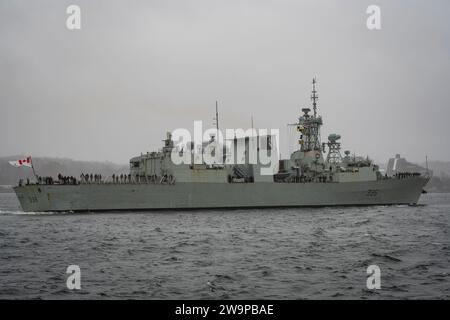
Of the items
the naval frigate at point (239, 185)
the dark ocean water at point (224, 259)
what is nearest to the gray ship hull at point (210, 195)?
the naval frigate at point (239, 185)

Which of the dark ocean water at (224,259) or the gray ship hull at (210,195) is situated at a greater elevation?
the gray ship hull at (210,195)

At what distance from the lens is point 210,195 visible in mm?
33656

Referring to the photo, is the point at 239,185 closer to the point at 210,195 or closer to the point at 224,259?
the point at 210,195

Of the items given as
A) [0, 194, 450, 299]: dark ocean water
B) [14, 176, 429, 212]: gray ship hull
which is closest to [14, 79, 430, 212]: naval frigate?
[14, 176, 429, 212]: gray ship hull

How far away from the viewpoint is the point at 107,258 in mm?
14945

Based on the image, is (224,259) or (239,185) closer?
(224,259)

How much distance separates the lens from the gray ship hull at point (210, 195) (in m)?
31.0

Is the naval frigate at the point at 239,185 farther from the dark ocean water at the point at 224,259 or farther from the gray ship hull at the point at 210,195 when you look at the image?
the dark ocean water at the point at 224,259

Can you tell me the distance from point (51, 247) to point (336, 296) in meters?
11.7

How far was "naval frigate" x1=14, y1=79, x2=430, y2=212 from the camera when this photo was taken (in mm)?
31234

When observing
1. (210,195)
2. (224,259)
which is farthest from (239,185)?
(224,259)

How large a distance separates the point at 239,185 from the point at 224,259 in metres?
20.0

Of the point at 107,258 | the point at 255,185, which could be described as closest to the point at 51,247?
the point at 107,258
